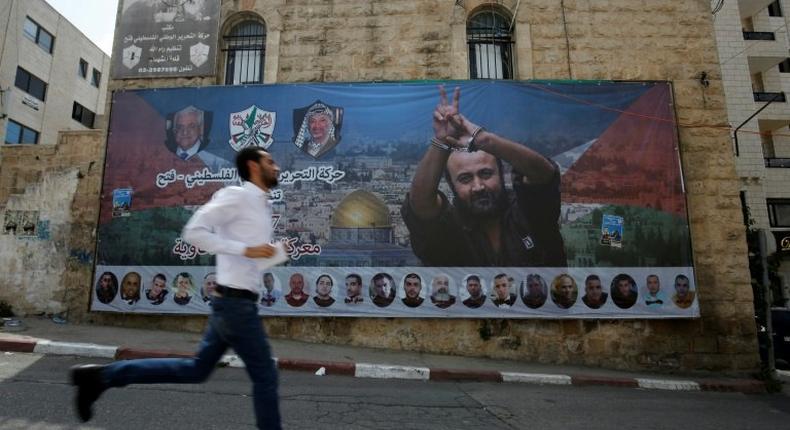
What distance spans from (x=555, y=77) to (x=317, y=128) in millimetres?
4763

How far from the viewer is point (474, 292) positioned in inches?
316

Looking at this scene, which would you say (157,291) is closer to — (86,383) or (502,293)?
(502,293)

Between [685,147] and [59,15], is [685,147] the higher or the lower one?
the lower one

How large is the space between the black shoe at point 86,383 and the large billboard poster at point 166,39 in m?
8.11

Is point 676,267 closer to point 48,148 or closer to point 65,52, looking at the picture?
point 48,148

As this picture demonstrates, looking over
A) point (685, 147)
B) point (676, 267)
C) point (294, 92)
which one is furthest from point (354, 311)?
point (685, 147)

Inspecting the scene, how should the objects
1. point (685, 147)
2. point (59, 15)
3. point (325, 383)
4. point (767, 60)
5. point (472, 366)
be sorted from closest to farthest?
point (325, 383) → point (472, 366) → point (685, 147) → point (767, 60) → point (59, 15)

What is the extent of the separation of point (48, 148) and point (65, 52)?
23.0 meters

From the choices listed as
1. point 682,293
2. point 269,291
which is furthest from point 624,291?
point 269,291

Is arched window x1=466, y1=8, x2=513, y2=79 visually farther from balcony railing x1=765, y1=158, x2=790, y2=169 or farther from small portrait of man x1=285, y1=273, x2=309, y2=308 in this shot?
balcony railing x1=765, y1=158, x2=790, y2=169

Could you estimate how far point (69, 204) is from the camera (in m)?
9.07

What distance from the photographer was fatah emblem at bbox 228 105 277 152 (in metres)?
8.73

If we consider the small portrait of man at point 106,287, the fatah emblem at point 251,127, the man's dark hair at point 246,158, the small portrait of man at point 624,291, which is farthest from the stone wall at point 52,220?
the small portrait of man at point 624,291

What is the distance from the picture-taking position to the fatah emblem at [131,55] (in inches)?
375
